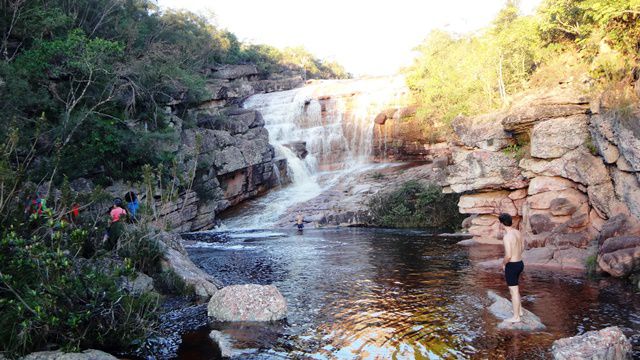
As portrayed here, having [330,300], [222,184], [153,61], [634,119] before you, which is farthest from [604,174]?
[153,61]

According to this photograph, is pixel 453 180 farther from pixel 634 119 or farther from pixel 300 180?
pixel 300 180

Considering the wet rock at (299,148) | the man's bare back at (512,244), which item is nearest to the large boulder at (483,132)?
the man's bare back at (512,244)

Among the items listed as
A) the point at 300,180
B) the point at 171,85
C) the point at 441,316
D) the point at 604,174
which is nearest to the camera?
the point at 441,316

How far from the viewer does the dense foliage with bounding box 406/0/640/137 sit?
14.7 meters

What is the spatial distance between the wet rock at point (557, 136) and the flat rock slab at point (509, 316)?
7946 mm

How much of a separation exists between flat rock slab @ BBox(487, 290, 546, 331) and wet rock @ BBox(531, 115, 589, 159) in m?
7.95

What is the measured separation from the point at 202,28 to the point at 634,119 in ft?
118

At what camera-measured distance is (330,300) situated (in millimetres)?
10875

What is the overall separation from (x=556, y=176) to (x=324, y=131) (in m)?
18.6

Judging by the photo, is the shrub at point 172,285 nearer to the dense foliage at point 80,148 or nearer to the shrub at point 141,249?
the dense foliage at point 80,148

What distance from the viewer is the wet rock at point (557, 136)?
15.7 meters

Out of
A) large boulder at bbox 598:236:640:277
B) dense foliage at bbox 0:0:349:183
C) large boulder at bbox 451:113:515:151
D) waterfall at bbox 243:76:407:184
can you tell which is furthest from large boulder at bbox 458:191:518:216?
dense foliage at bbox 0:0:349:183

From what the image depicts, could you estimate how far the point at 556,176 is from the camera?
16031mm

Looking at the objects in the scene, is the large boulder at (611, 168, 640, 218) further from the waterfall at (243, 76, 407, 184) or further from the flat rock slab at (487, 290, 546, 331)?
the waterfall at (243, 76, 407, 184)
